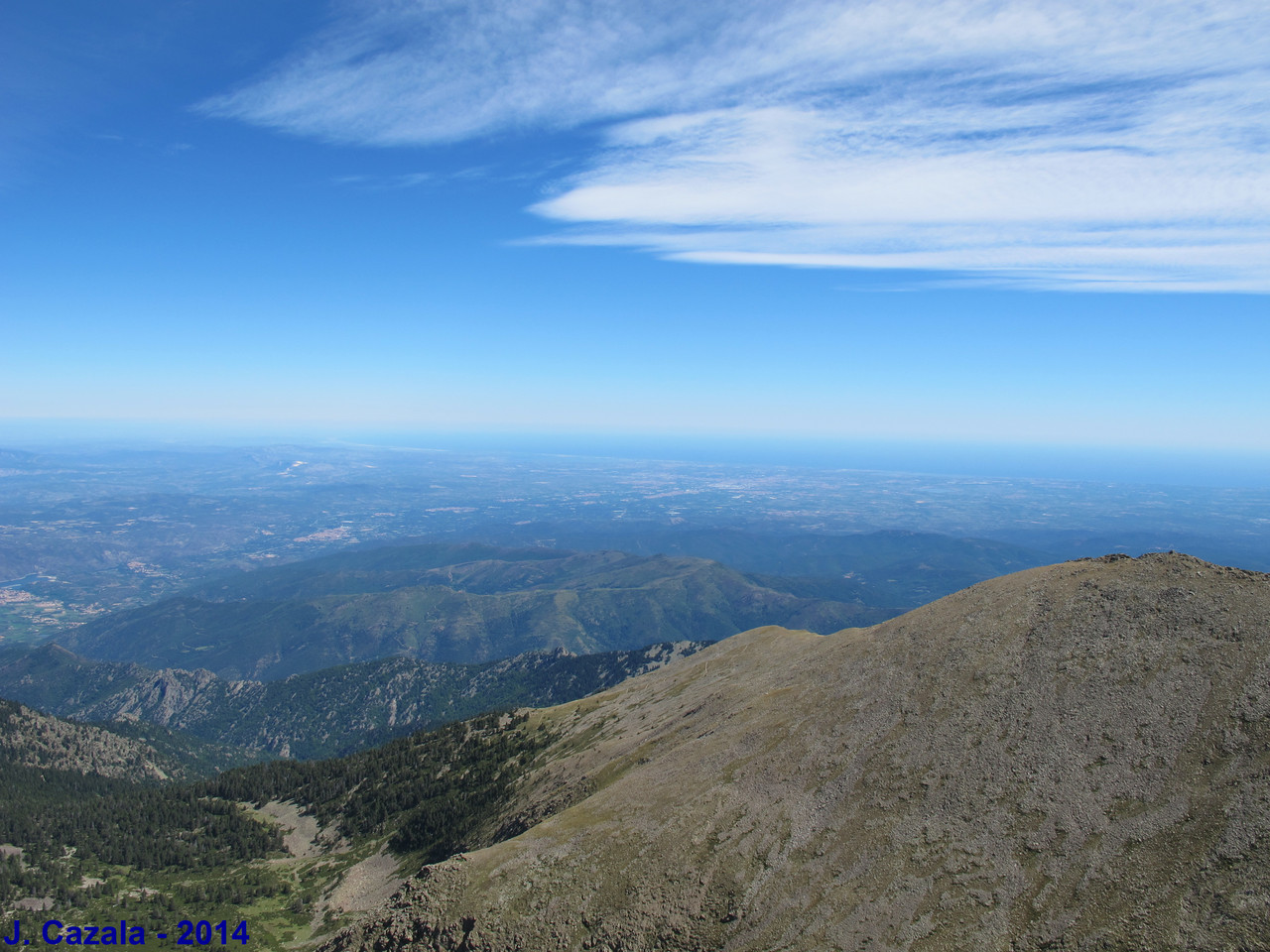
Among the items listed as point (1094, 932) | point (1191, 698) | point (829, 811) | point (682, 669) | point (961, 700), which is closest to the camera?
point (1094, 932)

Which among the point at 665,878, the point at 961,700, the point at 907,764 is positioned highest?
the point at 961,700

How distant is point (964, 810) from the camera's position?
172ft

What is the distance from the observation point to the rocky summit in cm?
4262

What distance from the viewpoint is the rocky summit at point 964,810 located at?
42.6 metres

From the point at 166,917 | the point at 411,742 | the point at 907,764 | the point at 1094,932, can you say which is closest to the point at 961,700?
the point at 907,764

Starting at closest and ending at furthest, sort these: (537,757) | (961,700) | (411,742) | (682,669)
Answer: (961,700) → (537,757) → (682,669) → (411,742)

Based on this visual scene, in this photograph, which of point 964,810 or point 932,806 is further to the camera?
point 932,806

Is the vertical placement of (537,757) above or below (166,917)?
above

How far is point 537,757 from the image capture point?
417 feet

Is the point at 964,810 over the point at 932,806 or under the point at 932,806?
over

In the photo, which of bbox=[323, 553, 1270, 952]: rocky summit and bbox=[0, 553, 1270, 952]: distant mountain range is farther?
bbox=[0, 553, 1270, 952]: distant mountain range

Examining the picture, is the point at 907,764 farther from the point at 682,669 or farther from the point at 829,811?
the point at 682,669

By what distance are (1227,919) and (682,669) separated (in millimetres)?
118075

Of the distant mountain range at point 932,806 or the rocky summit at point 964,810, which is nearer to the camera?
the rocky summit at point 964,810
